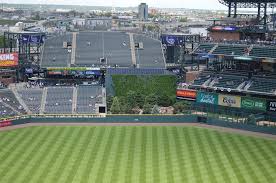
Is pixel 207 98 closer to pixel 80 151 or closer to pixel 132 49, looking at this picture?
pixel 80 151

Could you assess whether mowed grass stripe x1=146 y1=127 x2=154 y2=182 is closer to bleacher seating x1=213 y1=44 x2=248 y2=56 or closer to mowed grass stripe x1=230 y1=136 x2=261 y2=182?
mowed grass stripe x1=230 y1=136 x2=261 y2=182

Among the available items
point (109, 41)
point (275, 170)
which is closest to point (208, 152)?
point (275, 170)

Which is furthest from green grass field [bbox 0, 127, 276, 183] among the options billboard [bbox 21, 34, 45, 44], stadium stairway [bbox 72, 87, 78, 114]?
billboard [bbox 21, 34, 45, 44]

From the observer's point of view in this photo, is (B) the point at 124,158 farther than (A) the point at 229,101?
No

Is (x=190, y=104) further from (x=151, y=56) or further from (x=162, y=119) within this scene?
(x=151, y=56)

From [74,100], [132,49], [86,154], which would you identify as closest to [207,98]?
[74,100]

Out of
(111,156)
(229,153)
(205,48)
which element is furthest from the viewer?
(205,48)
